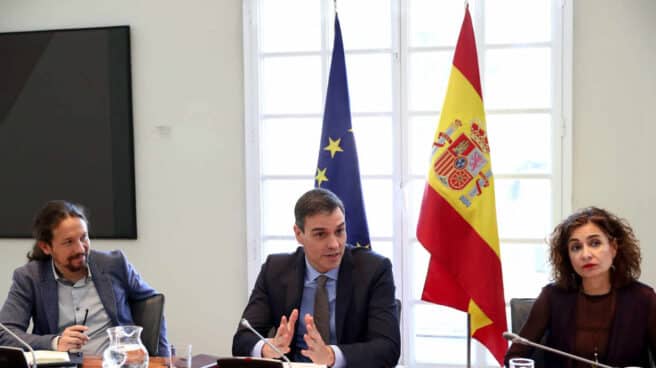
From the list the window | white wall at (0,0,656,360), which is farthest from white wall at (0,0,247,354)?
the window

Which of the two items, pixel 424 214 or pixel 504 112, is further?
pixel 504 112

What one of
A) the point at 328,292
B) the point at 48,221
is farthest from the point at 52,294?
the point at 328,292

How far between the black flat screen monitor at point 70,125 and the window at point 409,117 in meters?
0.80

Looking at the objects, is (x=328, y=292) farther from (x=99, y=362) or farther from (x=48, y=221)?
(x=48, y=221)

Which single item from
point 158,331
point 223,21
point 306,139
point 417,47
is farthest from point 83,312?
point 417,47

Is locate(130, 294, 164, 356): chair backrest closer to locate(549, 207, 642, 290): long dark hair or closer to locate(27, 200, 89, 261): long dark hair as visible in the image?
locate(27, 200, 89, 261): long dark hair

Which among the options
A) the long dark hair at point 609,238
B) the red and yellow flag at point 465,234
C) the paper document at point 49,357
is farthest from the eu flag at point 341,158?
the paper document at point 49,357

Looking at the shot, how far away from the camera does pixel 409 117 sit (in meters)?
4.22

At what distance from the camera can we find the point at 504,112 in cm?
410

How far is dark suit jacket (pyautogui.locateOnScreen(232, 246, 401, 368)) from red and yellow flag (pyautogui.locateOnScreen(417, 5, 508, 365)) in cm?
79

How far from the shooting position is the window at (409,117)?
408 cm

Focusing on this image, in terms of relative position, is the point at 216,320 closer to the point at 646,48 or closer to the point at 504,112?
the point at 504,112

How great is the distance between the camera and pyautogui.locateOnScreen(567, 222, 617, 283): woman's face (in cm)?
263

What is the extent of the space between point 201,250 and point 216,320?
0.43 meters
